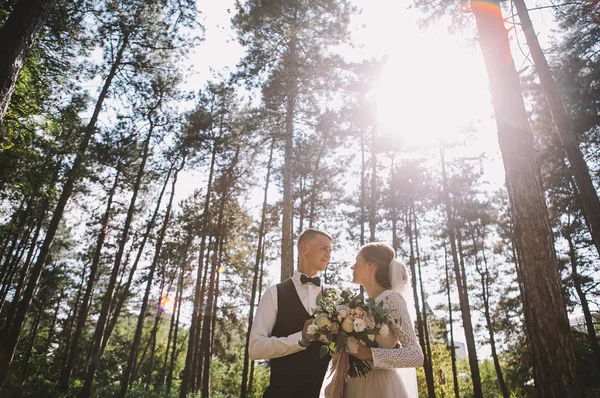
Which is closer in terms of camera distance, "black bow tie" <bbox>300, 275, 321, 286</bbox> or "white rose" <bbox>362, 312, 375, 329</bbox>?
"white rose" <bbox>362, 312, 375, 329</bbox>

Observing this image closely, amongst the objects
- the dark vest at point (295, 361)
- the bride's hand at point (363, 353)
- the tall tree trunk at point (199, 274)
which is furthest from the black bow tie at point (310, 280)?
the tall tree trunk at point (199, 274)

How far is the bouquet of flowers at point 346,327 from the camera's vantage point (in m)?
2.28

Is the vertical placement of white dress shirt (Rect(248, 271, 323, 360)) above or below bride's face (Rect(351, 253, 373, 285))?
below

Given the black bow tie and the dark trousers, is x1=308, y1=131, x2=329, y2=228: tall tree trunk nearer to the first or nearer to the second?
the black bow tie

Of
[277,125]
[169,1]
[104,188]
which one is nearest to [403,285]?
[169,1]

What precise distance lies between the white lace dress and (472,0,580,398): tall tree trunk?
1593 mm

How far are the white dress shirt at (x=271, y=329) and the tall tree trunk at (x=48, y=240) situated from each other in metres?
7.37

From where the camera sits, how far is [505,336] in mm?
18953

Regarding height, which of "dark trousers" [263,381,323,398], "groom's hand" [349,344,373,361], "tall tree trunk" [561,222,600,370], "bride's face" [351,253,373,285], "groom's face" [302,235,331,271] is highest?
"tall tree trunk" [561,222,600,370]

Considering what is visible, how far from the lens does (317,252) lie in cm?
301

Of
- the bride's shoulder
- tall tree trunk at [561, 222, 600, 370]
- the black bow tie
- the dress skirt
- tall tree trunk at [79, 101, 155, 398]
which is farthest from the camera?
tall tree trunk at [561, 222, 600, 370]

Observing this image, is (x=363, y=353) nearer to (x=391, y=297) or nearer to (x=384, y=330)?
(x=384, y=330)

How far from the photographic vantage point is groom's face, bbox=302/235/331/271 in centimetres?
300

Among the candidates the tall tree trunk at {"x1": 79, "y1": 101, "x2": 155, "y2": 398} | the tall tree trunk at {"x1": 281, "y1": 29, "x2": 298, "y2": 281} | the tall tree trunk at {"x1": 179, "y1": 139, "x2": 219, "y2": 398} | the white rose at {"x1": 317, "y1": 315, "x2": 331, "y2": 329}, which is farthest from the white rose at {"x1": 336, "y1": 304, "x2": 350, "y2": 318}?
the tall tree trunk at {"x1": 179, "y1": 139, "x2": 219, "y2": 398}
